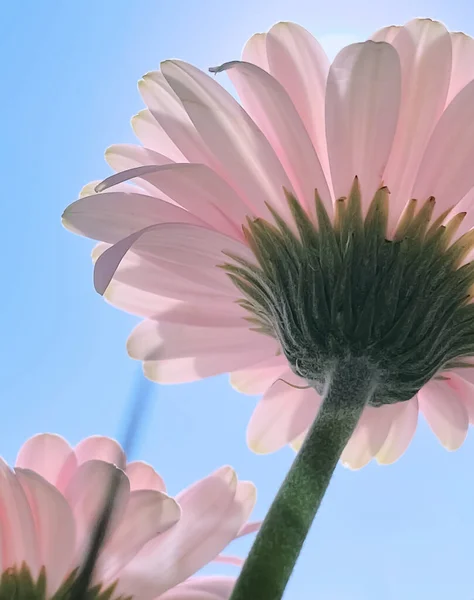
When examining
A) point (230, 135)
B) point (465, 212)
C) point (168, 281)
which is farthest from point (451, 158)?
point (168, 281)

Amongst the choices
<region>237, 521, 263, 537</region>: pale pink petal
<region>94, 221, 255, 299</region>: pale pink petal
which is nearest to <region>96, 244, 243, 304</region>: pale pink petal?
<region>94, 221, 255, 299</region>: pale pink petal

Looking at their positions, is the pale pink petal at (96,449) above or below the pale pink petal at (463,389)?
below

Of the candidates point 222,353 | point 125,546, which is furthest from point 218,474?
point 222,353

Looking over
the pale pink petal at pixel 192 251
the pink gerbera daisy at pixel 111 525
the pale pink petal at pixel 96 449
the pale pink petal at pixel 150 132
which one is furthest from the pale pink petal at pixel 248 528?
the pale pink petal at pixel 150 132

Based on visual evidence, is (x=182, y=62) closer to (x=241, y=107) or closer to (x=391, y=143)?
(x=241, y=107)

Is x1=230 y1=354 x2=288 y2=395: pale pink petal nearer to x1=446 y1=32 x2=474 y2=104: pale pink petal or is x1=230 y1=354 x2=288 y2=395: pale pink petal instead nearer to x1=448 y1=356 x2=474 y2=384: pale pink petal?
x1=448 y1=356 x2=474 y2=384: pale pink petal

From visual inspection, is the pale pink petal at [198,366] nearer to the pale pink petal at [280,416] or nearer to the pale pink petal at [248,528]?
the pale pink petal at [280,416]
